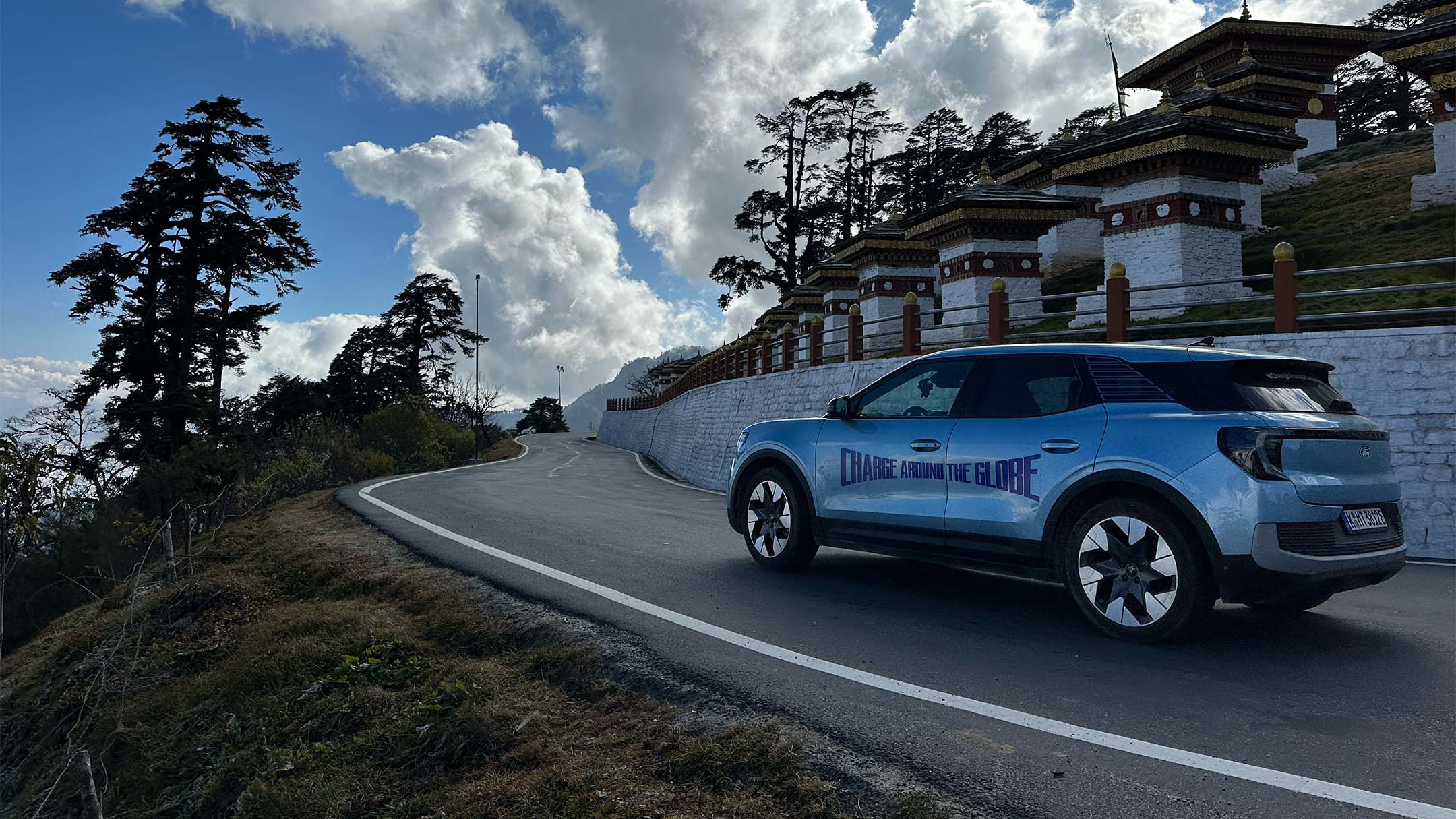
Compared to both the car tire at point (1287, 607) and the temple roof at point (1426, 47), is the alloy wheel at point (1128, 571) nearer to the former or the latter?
the car tire at point (1287, 607)

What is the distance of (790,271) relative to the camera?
55188mm

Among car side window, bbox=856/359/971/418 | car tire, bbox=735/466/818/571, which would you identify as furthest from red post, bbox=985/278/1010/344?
car side window, bbox=856/359/971/418

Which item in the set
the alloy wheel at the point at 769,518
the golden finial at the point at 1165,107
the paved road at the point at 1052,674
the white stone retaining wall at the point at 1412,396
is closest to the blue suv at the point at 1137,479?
the paved road at the point at 1052,674

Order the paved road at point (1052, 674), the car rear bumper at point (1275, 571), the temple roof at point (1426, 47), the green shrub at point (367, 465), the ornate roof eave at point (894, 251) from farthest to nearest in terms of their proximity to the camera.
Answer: the green shrub at point (367, 465)
the ornate roof eave at point (894, 251)
the temple roof at point (1426, 47)
the car rear bumper at point (1275, 571)
the paved road at point (1052, 674)

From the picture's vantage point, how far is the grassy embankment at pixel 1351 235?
48.1ft

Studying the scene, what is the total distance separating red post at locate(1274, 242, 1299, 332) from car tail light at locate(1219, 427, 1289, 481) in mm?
7646

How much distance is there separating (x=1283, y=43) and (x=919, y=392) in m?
35.0

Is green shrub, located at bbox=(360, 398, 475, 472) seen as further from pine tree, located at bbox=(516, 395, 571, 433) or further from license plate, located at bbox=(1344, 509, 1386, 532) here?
pine tree, located at bbox=(516, 395, 571, 433)

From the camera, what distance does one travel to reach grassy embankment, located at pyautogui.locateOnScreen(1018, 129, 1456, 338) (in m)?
14.7

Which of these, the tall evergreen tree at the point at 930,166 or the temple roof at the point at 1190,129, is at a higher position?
the tall evergreen tree at the point at 930,166

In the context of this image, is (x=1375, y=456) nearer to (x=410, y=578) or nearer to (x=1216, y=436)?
(x=1216, y=436)

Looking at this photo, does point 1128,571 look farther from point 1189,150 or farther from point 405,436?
point 405,436

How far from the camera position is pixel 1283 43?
3184 centimetres

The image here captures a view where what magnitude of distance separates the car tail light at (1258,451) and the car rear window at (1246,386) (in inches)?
7.3
